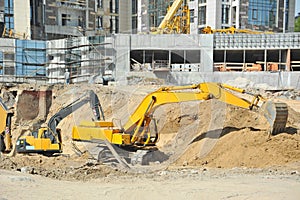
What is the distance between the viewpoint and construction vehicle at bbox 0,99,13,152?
1362cm

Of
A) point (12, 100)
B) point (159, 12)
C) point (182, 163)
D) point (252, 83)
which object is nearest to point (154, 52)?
point (252, 83)

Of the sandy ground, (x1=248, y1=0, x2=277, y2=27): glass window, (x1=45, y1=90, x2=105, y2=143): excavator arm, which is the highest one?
(x1=248, y1=0, x2=277, y2=27): glass window

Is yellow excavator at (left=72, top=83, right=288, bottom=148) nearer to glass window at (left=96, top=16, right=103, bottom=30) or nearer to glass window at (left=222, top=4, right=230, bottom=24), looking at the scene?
glass window at (left=222, top=4, right=230, bottom=24)

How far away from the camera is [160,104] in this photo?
1176cm

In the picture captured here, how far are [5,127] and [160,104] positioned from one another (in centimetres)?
567

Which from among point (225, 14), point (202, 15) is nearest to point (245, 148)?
point (202, 15)

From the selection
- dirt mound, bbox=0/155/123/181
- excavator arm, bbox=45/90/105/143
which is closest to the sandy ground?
dirt mound, bbox=0/155/123/181

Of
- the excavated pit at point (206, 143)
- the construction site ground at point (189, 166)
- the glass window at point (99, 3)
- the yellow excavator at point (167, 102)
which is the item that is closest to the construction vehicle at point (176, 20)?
the glass window at point (99, 3)

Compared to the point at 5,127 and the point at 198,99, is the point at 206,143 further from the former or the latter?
the point at 5,127

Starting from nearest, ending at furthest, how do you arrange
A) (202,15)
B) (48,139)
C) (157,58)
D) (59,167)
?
(59,167) < (48,139) < (157,58) < (202,15)

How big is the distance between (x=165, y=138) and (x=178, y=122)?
124cm

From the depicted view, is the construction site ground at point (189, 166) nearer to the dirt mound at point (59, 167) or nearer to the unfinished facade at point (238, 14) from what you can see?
the dirt mound at point (59, 167)

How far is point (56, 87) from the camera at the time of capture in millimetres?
23828

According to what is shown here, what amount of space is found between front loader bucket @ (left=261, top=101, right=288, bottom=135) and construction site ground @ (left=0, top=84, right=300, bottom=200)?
0.23 metres
